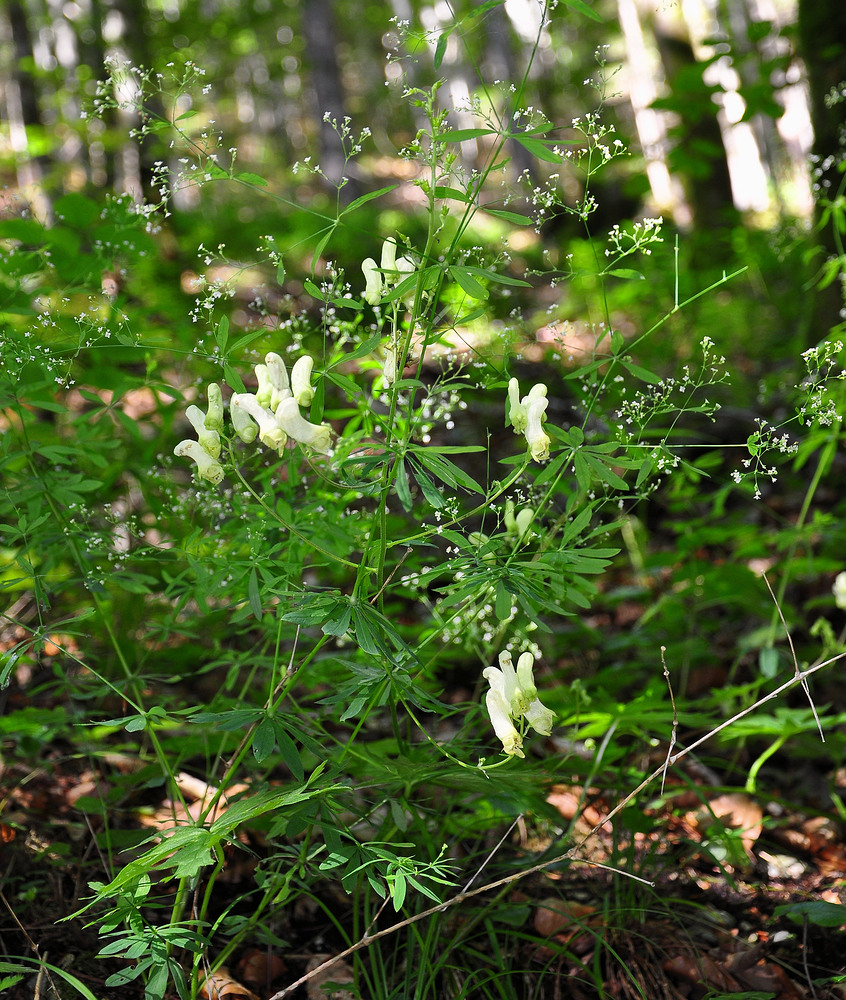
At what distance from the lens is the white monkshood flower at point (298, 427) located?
4.15ft

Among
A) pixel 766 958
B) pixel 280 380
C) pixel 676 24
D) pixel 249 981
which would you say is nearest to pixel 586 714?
pixel 766 958

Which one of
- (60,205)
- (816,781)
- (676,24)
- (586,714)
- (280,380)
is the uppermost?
(676,24)

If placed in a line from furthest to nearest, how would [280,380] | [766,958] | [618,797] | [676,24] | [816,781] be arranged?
1. [676,24]
2. [816,781]
3. [618,797]
4. [766,958]
5. [280,380]

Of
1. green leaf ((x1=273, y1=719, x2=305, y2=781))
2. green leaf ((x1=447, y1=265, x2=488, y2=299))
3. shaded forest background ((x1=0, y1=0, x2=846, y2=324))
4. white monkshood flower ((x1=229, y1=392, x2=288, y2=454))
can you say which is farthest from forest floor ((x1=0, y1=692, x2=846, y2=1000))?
shaded forest background ((x1=0, y1=0, x2=846, y2=324))

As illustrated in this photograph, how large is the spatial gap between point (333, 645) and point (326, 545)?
125 centimetres

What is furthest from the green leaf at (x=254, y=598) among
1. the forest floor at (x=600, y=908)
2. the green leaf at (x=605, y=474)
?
the green leaf at (x=605, y=474)

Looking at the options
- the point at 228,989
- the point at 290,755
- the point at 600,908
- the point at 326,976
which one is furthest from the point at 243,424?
the point at 600,908

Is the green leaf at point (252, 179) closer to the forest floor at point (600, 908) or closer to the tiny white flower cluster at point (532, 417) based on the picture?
the tiny white flower cluster at point (532, 417)

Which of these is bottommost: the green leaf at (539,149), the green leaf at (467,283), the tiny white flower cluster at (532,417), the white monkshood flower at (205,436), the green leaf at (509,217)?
the tiny white flower cluster at (532,417)

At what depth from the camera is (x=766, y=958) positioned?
187 cm

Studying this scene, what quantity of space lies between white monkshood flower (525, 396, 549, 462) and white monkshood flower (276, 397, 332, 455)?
34cm

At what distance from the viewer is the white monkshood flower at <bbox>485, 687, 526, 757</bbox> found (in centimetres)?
129

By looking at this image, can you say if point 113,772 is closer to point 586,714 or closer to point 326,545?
point 326,545

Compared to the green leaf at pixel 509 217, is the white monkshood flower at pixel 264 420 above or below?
below
